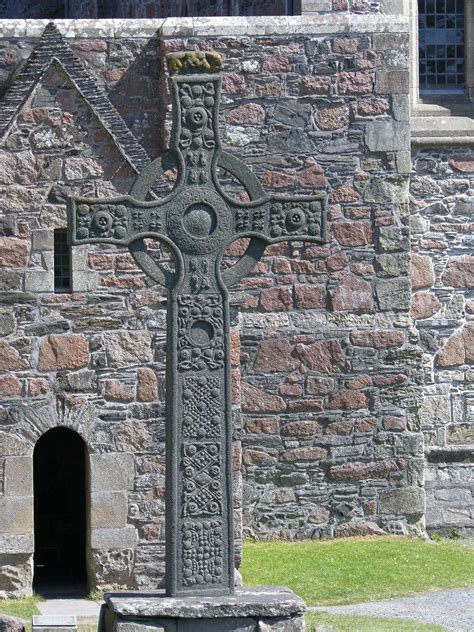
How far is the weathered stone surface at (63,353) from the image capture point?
44.1 feet

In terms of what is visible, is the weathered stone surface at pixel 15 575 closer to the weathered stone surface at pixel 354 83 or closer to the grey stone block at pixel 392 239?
the grey stone block at pixel 392 239

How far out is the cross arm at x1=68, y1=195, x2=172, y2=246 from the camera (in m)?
9.84

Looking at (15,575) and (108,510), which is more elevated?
(108,510)

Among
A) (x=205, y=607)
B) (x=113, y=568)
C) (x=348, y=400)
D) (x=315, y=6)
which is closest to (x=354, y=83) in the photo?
(x=315, y=6)

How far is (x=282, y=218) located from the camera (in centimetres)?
1010

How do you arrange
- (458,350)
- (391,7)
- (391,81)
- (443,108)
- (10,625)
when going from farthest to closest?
1. (443,108)
2. (458,350)
3. (391,7)
4. (391,81)
5. (10,625)

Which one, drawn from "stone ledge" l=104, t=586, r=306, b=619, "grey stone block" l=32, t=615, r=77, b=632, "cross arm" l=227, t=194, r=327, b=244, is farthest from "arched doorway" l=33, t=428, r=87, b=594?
"stone ledge" l=104, t=586, r=306, b=619

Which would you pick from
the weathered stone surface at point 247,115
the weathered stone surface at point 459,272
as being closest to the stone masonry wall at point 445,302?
the weathered stone surface at point 459,272

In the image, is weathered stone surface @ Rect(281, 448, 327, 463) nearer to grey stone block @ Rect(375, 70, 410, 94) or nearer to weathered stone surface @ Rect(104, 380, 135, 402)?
weathered stone surface @ Rect(104, 380, 135, 402)

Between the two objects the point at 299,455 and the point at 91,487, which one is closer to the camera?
the point at 91,487

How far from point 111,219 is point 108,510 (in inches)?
162

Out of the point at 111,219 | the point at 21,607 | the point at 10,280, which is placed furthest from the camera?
the point at 10,280

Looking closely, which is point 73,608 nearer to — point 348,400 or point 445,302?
point 348,400

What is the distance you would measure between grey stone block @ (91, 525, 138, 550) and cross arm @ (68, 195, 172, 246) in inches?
162
